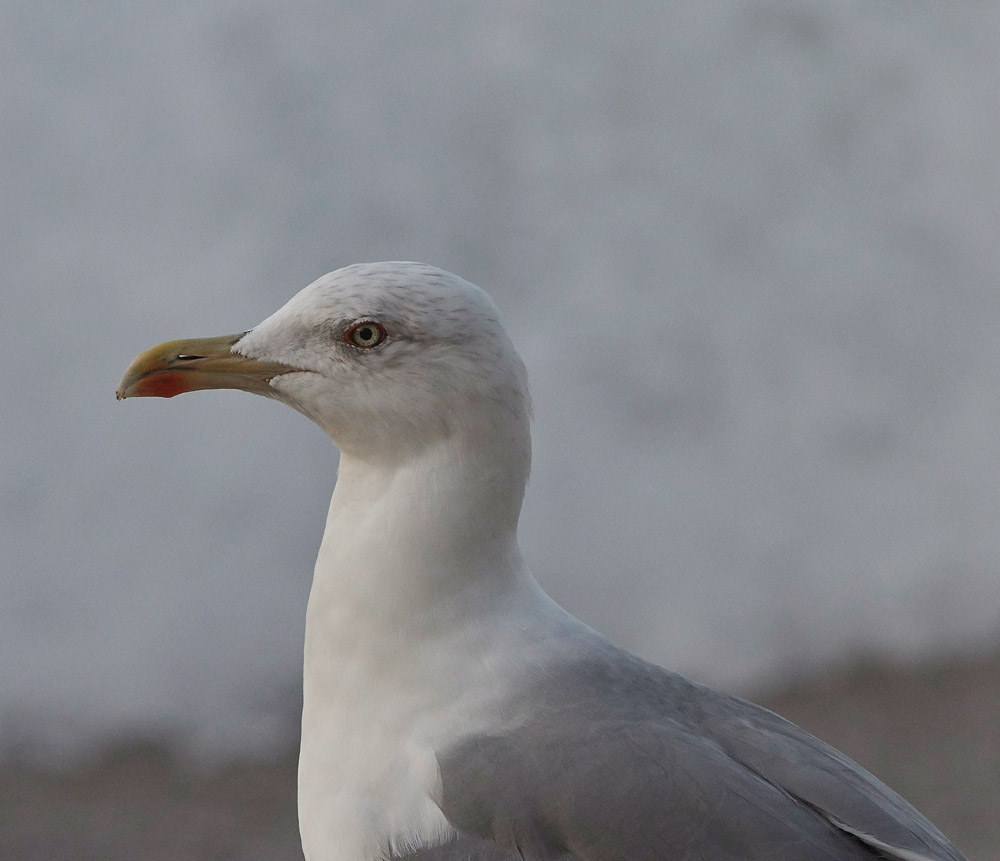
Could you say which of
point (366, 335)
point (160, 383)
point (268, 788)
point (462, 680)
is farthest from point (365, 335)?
point (268, 788)

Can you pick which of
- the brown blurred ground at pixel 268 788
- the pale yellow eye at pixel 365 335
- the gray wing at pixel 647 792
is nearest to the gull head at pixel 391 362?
the pale yellow eye at pixel 365 335

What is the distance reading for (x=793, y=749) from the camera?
0.98m

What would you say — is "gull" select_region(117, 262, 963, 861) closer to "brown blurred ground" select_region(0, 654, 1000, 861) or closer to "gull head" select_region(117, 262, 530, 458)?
"gull head" select_region(117, 262, 530, 458)

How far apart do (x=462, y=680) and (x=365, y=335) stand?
299 millimetres

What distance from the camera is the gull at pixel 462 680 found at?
2.94ft

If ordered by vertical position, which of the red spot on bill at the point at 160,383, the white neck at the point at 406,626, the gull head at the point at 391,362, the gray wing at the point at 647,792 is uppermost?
the red spot on bill at the point at 160,383

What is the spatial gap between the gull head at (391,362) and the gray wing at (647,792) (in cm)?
23

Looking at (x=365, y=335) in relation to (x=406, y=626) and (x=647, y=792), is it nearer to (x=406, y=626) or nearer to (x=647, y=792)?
(x=406, y=626)

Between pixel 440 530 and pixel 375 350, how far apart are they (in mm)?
161

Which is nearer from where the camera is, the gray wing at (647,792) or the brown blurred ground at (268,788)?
the gray wing at (647,792)

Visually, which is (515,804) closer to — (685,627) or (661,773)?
(661,773)

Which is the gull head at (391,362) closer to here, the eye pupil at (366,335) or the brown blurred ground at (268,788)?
the eye pupil at (366,335)

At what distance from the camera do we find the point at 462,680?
3.20 feet

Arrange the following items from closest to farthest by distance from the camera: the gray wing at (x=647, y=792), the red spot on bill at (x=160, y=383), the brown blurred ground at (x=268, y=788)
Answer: the gray wing at (x=647, y=792) → the red spot on bill at (x=160, y=383) → the brown blurred ground at (x=268, y=788)
